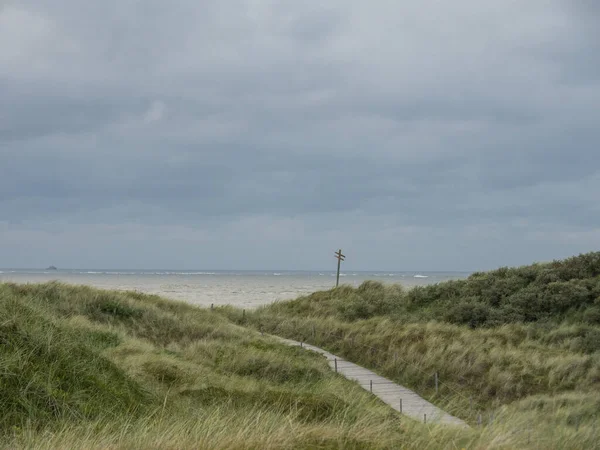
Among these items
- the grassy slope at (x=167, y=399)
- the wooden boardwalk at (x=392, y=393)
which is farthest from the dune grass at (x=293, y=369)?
the wooden boardwalk at (x=392, y=393)

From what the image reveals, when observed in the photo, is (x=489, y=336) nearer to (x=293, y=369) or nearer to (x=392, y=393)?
(x=392, y=393)

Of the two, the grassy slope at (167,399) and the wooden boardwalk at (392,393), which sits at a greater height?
the grassy slope at (167,399)

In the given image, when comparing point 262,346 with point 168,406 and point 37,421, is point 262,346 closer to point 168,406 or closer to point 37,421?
point 168,406

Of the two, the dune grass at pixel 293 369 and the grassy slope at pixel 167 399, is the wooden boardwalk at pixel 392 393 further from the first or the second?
the grassy slope at pixel 167 399

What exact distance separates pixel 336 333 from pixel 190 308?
7.25m

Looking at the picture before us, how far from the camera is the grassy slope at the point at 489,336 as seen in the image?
14.8 meters

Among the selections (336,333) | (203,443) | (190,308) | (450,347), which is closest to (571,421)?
(450,347)

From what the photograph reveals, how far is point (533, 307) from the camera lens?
24875 mm

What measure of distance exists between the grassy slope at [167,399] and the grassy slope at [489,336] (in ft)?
6.65

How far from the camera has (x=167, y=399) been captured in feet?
32.2

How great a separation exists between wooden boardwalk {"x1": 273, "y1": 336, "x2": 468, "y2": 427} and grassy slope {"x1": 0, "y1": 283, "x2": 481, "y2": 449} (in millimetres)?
857

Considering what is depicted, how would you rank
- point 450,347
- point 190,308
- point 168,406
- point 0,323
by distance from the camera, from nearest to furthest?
point 0,323
point 168,406
point 450,347
point 190,308

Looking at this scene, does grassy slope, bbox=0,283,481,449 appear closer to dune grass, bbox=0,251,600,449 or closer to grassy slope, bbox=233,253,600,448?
dune grass, bbox=0,251,600,449

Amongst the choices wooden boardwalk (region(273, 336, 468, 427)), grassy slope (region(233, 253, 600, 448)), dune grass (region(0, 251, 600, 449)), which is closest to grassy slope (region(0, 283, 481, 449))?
dune grass (region(0, 251, 600, 449))
